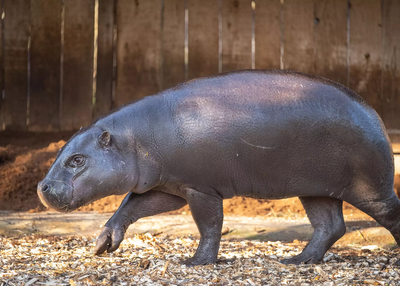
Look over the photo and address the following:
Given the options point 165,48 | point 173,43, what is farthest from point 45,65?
point 173,43

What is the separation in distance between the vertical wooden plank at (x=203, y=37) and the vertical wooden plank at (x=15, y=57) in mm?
2267

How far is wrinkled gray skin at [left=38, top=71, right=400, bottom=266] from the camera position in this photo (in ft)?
12.5

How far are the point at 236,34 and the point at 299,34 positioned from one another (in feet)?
2.86

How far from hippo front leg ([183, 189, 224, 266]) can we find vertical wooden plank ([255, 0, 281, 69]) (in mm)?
4654

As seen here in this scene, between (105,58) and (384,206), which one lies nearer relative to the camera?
(384,206)

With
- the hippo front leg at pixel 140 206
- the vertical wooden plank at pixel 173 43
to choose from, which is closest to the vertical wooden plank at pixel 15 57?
the vertical wooden plank at pixel 173 43

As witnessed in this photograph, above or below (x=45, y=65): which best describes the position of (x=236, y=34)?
above

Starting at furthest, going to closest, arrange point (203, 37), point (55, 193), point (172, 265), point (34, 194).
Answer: point (203, 37)
point (34, 194)
point (172, 265)
point (55, 193)

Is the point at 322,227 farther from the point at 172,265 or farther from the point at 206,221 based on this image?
the point at 172,265

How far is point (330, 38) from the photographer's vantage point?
826cm

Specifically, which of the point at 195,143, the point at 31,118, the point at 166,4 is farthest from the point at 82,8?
the point at 195,143

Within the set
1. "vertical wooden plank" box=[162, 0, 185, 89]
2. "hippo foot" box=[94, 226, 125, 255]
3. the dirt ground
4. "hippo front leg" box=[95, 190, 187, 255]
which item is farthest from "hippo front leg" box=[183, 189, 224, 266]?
"vertical wooden plank" box=[162, 0, 185, 89]

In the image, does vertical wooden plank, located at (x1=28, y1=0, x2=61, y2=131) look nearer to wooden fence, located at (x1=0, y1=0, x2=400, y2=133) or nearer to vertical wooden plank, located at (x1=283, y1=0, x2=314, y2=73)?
wooden fence, located at (x1=0, y1=0, x2=400, y2=133)

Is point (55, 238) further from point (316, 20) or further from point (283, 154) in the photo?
point (316, 20)
